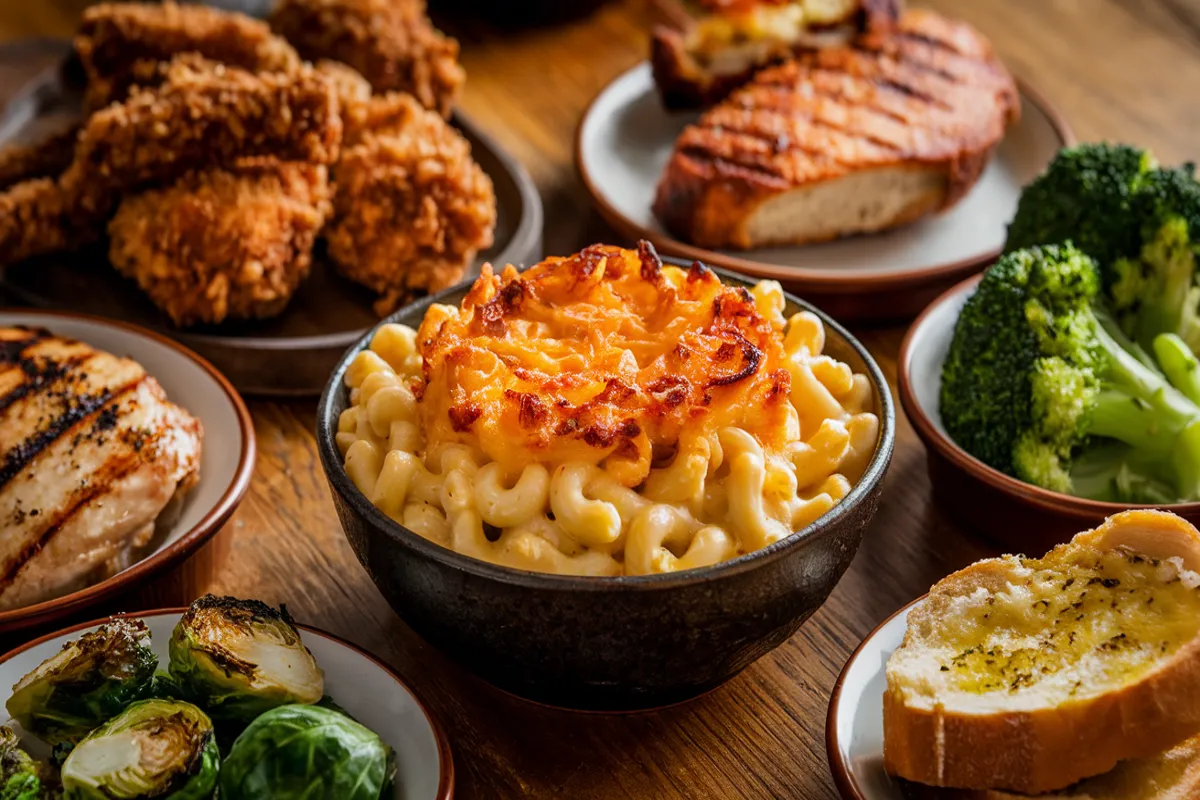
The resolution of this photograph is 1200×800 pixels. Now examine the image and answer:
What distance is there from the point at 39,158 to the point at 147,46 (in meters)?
0.42

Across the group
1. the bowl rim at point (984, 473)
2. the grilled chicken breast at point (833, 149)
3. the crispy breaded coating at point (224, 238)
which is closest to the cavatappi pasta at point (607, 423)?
the bowl rim at point (984, 473)

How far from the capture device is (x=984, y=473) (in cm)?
257

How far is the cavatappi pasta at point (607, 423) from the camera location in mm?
2053

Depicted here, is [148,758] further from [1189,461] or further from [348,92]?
[348,92]

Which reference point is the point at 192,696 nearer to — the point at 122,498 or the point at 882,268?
the point at 122,498

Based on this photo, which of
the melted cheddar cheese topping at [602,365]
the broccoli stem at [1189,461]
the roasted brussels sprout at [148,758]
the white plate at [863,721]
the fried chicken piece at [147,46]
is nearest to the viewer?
the roasted brussels sprout at [148,758]

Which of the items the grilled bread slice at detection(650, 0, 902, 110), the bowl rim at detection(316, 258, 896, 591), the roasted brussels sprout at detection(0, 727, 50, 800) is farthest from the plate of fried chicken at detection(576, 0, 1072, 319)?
the roasted brussels sprout at detection(0, 727, 50, 800)

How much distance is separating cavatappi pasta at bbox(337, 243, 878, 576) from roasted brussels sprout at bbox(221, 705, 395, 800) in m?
0.34

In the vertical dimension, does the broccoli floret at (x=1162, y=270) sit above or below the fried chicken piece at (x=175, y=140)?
above

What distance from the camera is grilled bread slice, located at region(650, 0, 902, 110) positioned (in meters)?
3.96

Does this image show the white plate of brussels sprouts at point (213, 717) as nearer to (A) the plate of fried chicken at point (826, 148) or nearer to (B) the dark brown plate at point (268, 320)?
(B) the dark brown plate at point (268, 320)

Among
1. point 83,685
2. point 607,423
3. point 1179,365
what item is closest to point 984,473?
point 1179,365

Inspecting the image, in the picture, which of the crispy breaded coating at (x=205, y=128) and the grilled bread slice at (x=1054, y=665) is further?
the crispy breaded coating at (x=205, y=128)

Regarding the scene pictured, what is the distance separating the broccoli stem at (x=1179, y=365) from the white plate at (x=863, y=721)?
95cm
